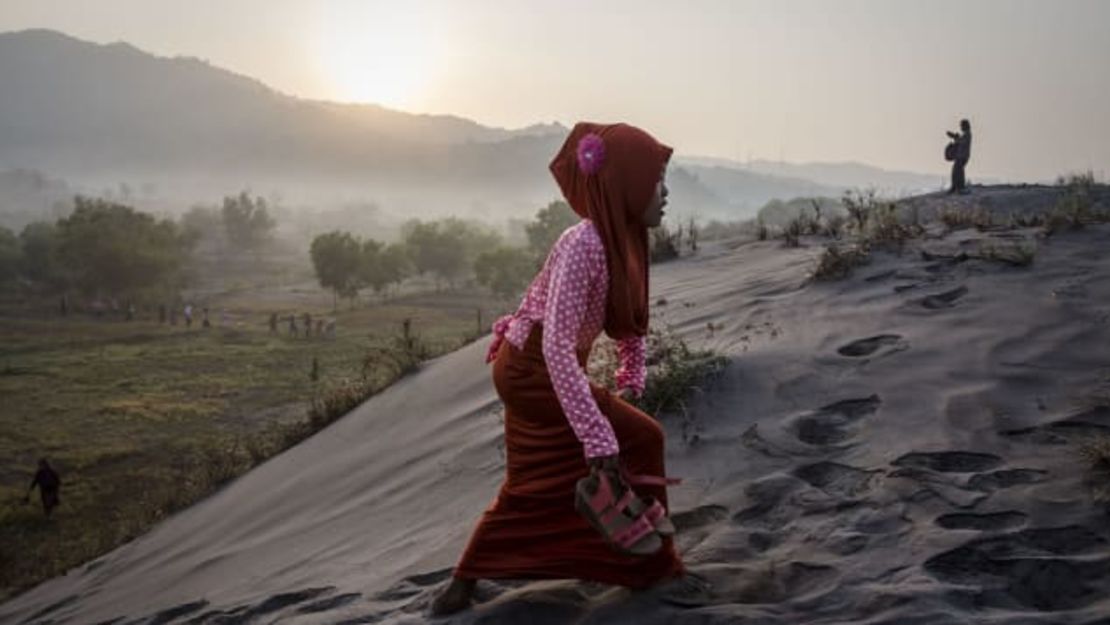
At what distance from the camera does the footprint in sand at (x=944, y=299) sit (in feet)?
17.5

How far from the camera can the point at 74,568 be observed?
7.47m

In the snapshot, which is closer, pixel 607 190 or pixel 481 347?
pixel 607 190

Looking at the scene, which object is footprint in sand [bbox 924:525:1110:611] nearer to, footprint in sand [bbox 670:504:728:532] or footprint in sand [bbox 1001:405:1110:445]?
footprint in sand [bbox 1001:405:1110:445]

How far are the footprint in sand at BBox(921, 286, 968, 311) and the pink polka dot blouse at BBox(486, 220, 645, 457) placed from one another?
3.32 m

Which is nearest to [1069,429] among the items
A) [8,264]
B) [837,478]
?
[837,478]

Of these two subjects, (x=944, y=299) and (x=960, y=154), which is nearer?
(x=944, y=299)

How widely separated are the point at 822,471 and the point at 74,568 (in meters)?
6.72

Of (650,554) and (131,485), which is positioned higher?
(650,554)

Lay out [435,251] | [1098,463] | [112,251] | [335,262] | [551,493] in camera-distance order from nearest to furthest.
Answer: [551,493] < [1098,463] < [112,251] < [335,262] < [435,251]

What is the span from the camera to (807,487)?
11.3ft

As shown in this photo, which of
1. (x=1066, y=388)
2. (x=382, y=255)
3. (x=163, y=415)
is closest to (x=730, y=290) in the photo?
(x=1066, y=388)

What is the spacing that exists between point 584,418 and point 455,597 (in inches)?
36.5

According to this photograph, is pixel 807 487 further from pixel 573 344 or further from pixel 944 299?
pixel 944 299

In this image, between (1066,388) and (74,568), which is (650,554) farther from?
(74,568)
